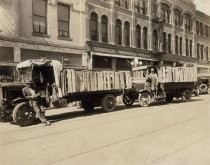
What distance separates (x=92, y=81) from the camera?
14445 millimetres

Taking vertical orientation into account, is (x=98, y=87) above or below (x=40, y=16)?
below

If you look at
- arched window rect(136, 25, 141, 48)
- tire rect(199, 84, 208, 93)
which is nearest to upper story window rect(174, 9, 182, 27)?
arched window rect(136, 25, 141, 48)

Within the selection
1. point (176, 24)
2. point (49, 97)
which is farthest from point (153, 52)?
point (49, 97)

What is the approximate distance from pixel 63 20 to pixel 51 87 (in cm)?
1136

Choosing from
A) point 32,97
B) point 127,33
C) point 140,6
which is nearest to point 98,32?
point 127,33

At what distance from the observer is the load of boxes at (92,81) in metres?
13.3

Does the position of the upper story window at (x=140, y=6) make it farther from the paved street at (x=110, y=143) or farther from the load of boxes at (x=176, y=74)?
the paved street at (x=110, y=143)

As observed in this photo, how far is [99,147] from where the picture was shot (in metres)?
7.69

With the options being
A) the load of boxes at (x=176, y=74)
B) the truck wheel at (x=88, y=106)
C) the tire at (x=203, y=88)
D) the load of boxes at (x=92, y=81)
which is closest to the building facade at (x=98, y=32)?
the truck wheel at (x=88, y=106)

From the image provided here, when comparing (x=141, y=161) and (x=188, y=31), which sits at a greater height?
(x=188, y=31)

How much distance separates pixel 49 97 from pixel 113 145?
5273mm

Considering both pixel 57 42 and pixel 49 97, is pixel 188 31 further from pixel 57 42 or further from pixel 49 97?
pixel 49 97

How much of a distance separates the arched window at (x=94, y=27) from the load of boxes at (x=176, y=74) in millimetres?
8867

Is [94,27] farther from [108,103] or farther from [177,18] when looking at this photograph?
[177,18]
